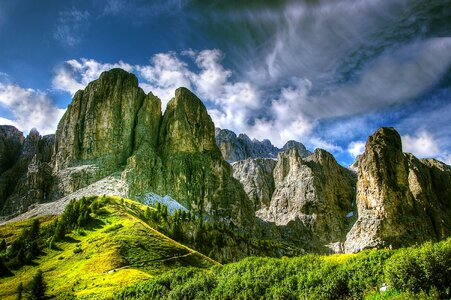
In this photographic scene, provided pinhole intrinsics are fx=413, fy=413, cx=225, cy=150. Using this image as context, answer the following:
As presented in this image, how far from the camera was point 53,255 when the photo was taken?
11725 cm

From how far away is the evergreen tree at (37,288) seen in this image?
8744cm

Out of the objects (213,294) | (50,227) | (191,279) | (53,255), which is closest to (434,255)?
(213,294)

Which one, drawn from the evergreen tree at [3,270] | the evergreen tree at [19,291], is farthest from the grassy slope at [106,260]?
the evergreen tree at [3,270]

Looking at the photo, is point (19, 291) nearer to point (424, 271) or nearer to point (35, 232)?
point (35, 232)

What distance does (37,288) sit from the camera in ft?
293

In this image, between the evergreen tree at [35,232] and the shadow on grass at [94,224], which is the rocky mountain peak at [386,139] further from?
the evergreen tree at [35,232]

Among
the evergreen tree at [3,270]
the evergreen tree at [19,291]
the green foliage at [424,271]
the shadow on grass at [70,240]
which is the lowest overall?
the green foliage at [424,271]

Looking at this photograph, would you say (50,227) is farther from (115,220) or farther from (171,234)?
(171,234)

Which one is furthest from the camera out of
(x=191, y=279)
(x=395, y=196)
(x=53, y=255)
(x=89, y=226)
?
(x=395, y=196)

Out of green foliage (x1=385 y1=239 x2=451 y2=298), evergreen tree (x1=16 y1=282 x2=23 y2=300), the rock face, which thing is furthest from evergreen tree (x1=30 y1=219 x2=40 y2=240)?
green foliage (x1=385 y1=239 x2=451 y2=298)

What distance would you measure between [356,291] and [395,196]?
10895cm

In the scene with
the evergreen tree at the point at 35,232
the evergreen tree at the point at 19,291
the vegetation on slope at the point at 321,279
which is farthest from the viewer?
the evergreen tree at the point at 35,232

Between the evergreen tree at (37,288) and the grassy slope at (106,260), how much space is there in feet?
6.59

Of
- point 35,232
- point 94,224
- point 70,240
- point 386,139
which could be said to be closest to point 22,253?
point 70,240
